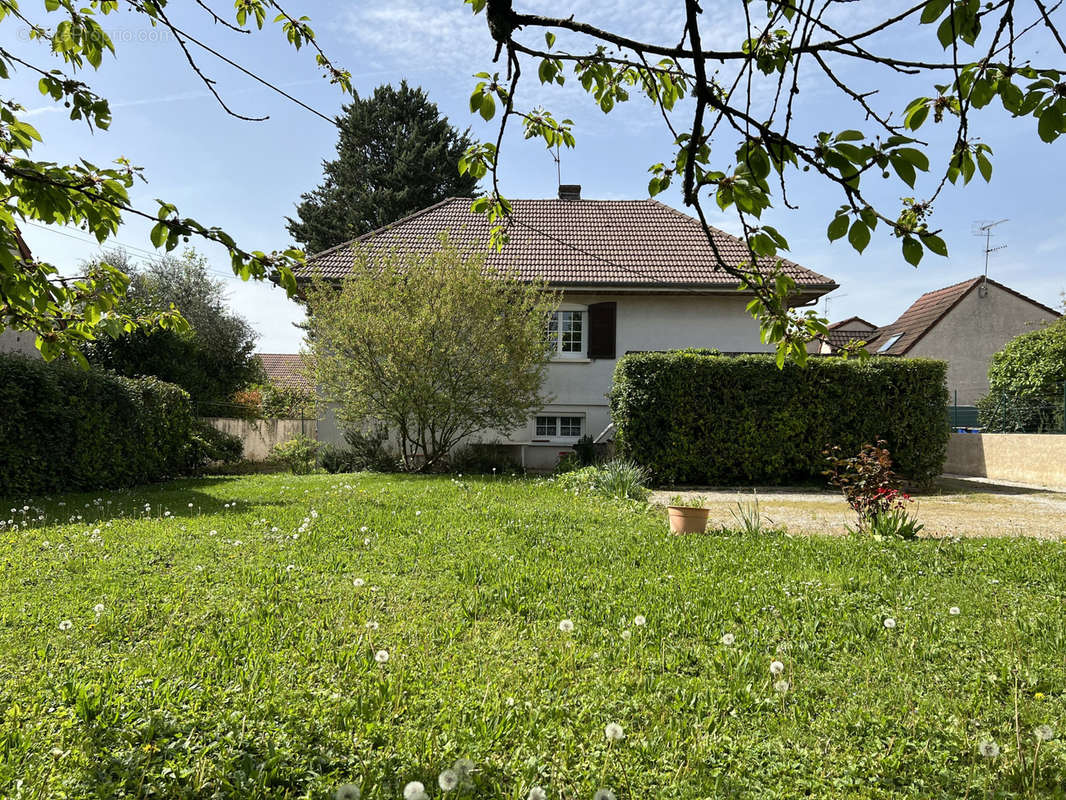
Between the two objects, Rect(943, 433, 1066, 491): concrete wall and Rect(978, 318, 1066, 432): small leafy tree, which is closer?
Rect(943, 433, 1066, 491): concrete wall

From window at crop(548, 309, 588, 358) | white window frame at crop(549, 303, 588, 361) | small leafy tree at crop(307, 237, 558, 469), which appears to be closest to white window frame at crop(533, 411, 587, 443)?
white window frame at crop(549, 303, 588, 361)

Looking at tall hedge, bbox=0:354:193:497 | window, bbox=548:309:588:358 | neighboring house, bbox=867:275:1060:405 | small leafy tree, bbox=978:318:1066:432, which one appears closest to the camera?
tall hedge, bbox=0:354:193:497

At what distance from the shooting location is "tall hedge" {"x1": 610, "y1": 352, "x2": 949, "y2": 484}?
11.9m

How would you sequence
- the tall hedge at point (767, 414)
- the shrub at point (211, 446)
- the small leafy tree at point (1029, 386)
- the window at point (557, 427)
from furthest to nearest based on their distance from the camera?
the window at point (557, 427) < the small leafy tree at point (1029, 386) < the shrub at point (211, 446) < the tall hedge at point (767, 414)

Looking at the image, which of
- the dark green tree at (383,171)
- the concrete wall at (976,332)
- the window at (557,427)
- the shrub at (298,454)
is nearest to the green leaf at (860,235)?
the window at (557,427)

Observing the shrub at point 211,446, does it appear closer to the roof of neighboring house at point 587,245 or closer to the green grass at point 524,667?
the roof of neighboring house at point 587,245

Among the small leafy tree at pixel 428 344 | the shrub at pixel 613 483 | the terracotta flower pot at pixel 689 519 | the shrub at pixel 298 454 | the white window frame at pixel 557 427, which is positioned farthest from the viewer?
the white window frame at pixel 557 427

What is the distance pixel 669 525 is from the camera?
7.04 metres

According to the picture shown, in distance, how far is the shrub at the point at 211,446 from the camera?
13.9 metres

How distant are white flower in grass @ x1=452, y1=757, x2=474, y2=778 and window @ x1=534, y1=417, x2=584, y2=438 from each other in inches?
528

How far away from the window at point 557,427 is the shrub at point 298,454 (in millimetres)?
5436

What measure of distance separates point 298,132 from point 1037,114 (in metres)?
3.64

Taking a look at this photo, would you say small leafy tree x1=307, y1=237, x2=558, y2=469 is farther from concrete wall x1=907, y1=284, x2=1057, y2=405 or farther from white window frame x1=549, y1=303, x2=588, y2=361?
concrete wall x1=907, y1=284, x2=1057, y2=405

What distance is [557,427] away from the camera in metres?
15.5
